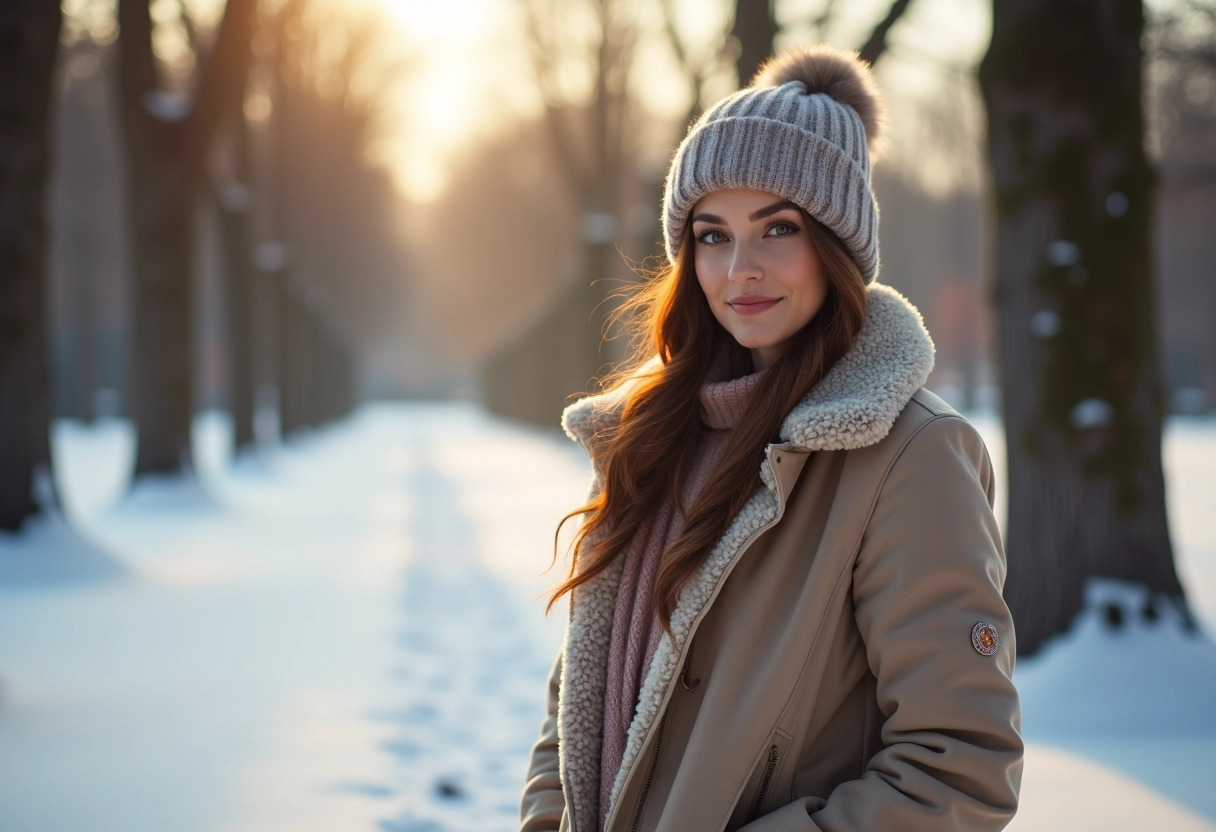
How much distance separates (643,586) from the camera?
1979 millimetres

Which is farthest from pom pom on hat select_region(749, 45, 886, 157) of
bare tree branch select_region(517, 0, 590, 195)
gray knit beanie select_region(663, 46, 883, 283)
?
bare tree branch select_region(517, 0, 590, 195)

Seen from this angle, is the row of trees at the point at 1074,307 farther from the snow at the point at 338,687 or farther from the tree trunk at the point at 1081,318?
the snow at the point at 338,687

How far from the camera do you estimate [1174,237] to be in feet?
114

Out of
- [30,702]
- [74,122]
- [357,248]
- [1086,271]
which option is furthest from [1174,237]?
[30,702]

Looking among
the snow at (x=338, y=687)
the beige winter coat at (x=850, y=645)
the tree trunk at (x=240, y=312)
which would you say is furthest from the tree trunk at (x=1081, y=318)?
the tree trunk at (x=240, y=312)

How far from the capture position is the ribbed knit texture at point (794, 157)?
1872 millimetres

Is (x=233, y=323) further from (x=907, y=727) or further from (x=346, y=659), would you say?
(x=907, y=727)

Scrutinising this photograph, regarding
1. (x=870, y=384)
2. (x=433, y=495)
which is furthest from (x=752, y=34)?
(x=433, y=495)

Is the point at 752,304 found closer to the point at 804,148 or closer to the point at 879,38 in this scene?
the point at 804,148

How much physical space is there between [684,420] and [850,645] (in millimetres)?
555

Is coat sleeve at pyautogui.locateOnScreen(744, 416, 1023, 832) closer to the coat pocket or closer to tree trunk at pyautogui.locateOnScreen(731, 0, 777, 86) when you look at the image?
the coat pocket

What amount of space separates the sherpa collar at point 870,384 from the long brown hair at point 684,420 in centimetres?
4

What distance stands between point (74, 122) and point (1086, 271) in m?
29.4

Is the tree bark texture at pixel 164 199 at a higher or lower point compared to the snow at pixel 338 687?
higher
